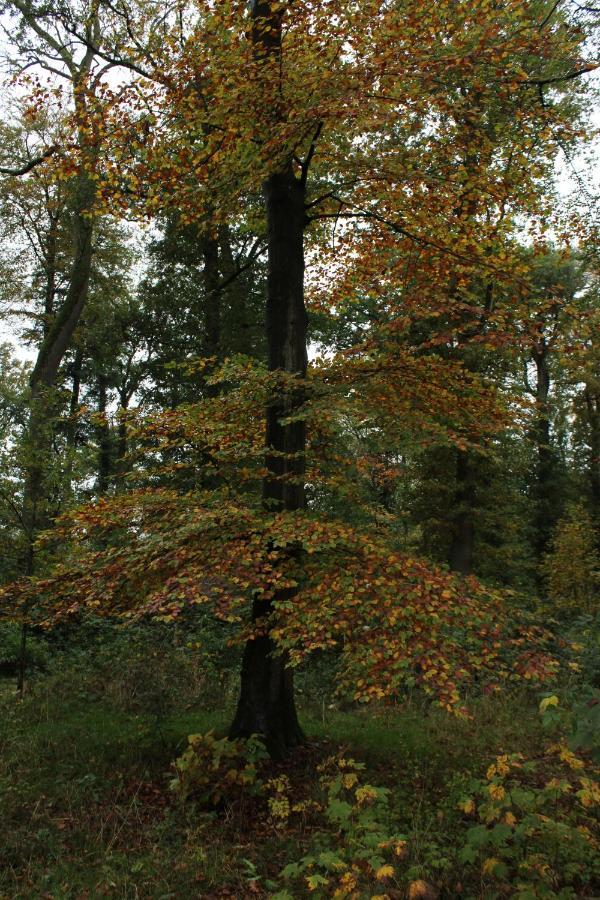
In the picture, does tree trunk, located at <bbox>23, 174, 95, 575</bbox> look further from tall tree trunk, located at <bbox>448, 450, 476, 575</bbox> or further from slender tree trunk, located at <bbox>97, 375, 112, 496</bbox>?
tall tree trunk, located at <bbox>448, 450, 476, 575</bbox>

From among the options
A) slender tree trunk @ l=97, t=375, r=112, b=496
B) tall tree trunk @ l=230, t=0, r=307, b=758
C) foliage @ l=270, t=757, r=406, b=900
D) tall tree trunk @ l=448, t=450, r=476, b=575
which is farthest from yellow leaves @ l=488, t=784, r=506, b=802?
slender tree trunk @ l=97, t=375, r=112, b=496

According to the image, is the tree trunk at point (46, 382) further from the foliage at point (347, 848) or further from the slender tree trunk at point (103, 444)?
the slender tree trunk at point (103, 444)

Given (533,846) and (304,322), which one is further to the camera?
(304,322)

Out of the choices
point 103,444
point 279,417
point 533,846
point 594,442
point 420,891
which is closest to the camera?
point 420,891

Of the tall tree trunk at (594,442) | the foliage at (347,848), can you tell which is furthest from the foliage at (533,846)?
the tall tree trunk at (594,442)

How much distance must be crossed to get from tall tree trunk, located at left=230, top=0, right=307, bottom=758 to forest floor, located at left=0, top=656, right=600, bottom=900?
1.91 ft

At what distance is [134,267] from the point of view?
27.1 metres

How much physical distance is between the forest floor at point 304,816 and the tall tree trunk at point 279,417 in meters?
0.58

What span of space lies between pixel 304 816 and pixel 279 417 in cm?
402

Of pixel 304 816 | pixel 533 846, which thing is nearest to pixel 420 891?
pixel 533 846

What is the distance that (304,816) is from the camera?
18.6ft

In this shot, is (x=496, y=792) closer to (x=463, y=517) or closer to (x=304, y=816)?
(x=304, y=816)

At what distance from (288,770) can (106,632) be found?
787 cm

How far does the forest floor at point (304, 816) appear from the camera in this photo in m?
4.11
